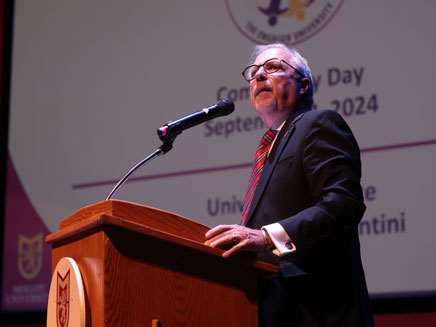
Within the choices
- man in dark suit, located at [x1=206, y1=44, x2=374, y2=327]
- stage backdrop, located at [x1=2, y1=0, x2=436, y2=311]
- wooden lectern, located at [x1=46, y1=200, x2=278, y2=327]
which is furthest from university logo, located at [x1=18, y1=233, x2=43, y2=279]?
wooden lectern, located at [x1=46, y1=200, x2=278, y2=327]

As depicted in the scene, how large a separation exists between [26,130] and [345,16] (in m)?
2.32

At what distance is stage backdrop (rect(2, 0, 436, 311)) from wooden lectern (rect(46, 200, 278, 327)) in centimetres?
150

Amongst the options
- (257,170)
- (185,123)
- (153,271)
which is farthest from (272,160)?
(153,271)

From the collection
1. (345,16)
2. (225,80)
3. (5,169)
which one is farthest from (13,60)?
(345,16)

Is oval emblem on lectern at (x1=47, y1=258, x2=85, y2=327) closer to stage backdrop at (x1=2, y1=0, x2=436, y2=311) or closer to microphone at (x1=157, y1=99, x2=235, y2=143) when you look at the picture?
microphone at (x1=157, y1=99, x2=235, y2=143)

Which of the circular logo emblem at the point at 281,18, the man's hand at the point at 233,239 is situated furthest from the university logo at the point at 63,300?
the circular logo emblem at the point at 281,18

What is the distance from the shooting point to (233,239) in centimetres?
138

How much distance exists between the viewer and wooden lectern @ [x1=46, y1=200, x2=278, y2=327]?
122cm

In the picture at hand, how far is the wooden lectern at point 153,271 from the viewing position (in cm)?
122

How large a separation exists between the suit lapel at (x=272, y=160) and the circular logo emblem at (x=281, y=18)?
141 centimetres

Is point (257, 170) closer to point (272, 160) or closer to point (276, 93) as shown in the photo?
point (272, 160)

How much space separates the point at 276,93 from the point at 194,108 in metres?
1.48

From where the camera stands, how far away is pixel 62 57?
4.10m

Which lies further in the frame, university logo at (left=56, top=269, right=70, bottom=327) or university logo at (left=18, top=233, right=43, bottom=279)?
university logo at (left=18, top=233, right=43, bottom=279)
